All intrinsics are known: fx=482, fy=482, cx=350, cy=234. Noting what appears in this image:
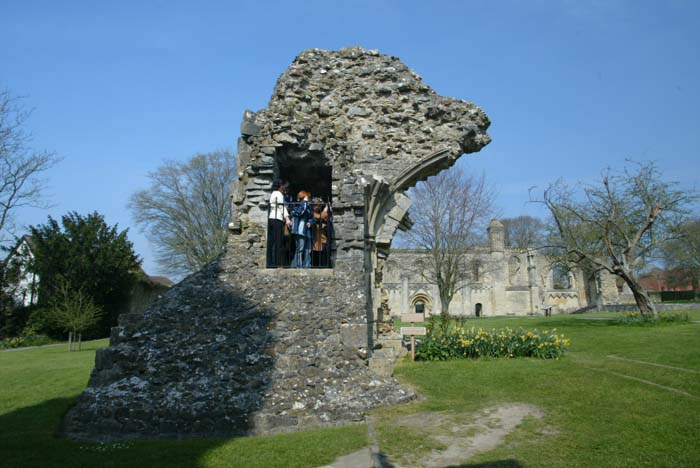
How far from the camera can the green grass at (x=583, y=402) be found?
4.52 m

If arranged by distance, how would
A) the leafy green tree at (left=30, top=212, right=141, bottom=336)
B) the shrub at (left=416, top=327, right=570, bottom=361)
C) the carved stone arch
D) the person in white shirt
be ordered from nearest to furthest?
the person in white shirt < the shrub at (left=416, top=327, right=570, bottom=361) < the leafy green tree at (left=30, top=212, right=141, bottom=336) < the carved stone arch

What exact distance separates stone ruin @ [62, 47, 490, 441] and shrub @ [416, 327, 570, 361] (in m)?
1.20

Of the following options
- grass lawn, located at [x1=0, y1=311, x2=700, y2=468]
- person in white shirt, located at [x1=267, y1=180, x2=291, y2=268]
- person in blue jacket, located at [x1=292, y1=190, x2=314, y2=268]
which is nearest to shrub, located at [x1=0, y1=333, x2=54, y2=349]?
grass lawn, located at [x1=0, y1=311, x2=700, y2=468]

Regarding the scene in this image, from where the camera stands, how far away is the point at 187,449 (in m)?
5.05

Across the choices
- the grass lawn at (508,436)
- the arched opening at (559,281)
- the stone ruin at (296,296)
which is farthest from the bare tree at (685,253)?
the grass lawn at (508,436)

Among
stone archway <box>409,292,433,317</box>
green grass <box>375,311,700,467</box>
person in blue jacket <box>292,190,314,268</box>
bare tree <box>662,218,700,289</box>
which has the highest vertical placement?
bare tree <box>662,218,700,289</box>

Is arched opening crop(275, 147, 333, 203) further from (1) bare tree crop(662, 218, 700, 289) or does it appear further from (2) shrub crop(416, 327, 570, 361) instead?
(1) bare tree crop(662, 218, 700, 289)

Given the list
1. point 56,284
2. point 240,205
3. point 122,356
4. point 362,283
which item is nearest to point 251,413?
point 122,356

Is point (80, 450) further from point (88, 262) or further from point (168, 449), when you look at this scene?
point (88, 262)

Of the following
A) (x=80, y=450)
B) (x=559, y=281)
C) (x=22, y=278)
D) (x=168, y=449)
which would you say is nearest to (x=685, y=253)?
(x=168, y=449)

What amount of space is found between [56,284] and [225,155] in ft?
41.1

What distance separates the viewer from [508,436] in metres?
5.13

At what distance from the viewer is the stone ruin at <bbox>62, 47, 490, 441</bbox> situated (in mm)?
5762

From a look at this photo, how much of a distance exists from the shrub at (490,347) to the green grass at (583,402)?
41 centimetres
